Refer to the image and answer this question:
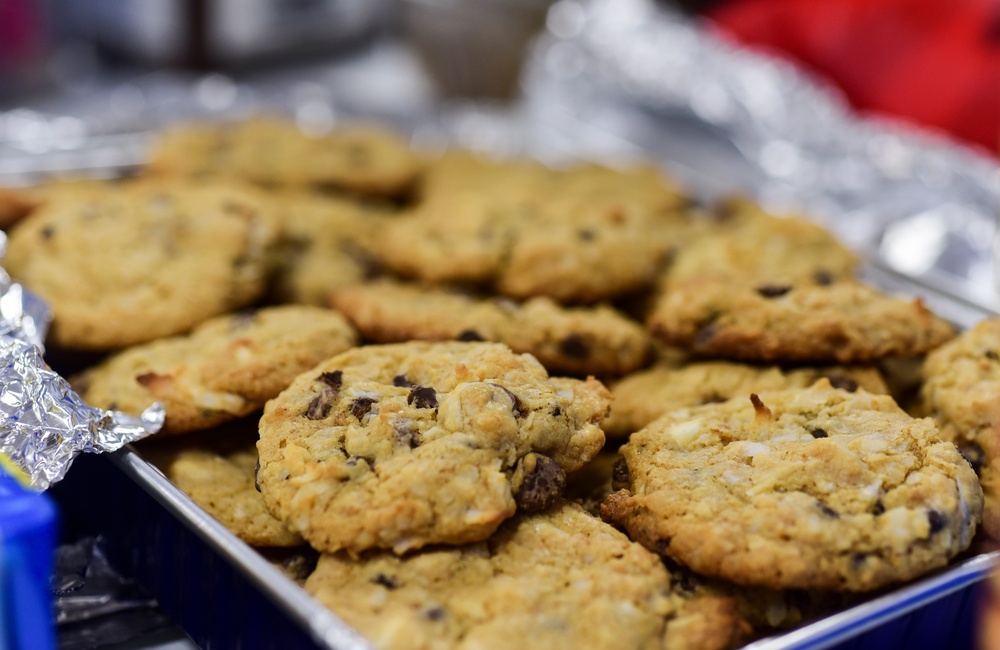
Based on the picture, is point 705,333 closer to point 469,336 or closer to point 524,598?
point 469,336

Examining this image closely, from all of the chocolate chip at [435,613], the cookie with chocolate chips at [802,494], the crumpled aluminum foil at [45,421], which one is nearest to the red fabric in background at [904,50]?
the cookie with chocolate chips at [802,494]

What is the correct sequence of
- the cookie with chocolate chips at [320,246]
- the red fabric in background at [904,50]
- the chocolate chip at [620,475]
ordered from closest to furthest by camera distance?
the chocolate chip at [620,475] < the cookie with chocolate chips at [320,246] < the red fabric in background at [904,50]

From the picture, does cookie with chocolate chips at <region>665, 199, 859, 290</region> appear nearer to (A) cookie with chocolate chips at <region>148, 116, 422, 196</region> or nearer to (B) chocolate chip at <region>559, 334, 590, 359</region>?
(B) chocolate chip at <region>559, 334, 590, 359</region>

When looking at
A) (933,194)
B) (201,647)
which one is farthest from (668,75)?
(201,647)

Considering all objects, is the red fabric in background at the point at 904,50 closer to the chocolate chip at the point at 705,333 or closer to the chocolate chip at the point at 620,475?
the chocolate chip at the point at 705,333

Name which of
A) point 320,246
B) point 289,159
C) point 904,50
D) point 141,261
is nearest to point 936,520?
point 320,246

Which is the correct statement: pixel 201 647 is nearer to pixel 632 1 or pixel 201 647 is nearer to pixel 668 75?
pixel 668 75

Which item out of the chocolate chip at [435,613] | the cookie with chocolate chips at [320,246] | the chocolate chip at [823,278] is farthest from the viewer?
the cookie with chocolate chips at [320,246]
